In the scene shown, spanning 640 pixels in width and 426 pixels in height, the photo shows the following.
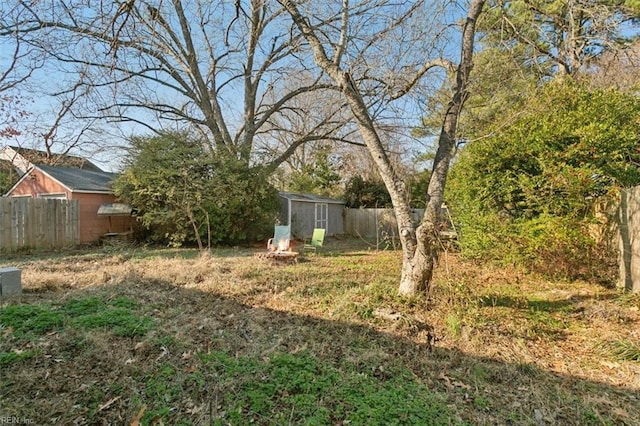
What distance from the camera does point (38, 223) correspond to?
9148mm

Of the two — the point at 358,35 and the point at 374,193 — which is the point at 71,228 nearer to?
the point at 358,35

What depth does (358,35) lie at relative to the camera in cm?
574

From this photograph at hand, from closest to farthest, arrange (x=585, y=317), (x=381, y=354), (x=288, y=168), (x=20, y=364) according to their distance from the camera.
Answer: (x=20, y=364) → (x=381, y=354) → (x=585, y=317) → (x=288, y=168)

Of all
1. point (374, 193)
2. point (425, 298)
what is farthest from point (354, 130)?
point (425, 298)

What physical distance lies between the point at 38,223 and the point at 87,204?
5.51ft

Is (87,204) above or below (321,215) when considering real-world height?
above

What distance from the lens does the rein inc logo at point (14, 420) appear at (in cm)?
A: 203

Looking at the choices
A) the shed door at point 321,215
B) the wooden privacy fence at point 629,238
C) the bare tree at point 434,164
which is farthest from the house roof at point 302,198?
the wooden privacy fence at point 629,238

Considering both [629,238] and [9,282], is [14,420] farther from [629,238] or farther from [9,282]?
[629,238]

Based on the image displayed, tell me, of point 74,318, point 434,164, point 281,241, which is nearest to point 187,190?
point 281,241

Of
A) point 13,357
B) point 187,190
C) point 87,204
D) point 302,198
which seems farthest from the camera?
point 302,198

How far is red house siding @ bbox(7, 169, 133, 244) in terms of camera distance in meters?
10.5

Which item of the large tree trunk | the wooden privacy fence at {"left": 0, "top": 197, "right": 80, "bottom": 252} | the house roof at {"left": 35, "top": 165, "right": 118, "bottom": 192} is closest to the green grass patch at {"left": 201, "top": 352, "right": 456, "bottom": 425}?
the large tree trunk

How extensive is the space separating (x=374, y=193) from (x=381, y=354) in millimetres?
14524
